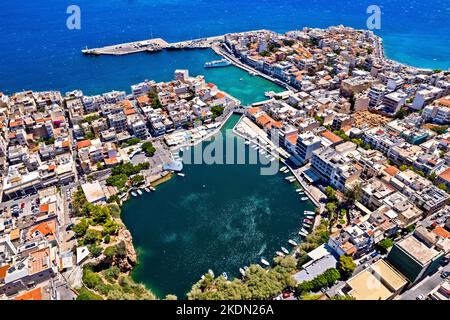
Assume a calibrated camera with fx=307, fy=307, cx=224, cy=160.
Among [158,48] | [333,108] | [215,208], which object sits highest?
[158,48]

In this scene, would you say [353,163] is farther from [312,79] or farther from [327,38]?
[327,38]

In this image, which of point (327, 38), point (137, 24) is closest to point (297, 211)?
point (327, 38)

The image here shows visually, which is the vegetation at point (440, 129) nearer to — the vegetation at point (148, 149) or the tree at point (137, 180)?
the vegetation at point (148, 149)

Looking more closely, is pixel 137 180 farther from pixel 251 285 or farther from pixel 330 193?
pixel 330 193

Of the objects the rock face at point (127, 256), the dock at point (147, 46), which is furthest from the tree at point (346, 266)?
the dock at point (147, 46)

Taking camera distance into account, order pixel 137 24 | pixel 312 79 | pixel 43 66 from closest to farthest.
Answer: pixel 312 79 < pixel 43 66 < pixel 137 24

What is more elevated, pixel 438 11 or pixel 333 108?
pixel 438 11

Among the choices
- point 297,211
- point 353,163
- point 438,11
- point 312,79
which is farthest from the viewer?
point 438,11
